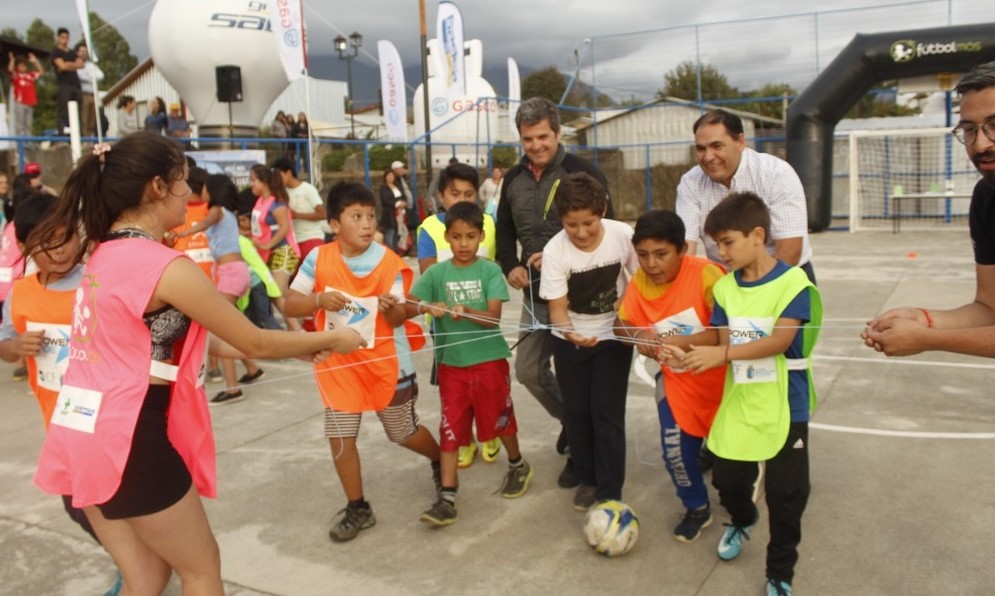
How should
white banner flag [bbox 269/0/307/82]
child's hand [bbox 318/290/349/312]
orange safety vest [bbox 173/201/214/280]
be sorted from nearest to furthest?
child's hand [bbox 318/290/349/312]
orange safety vest [bbox 173/201/214/280]
white banner flag [bbox 269/0/307/82]

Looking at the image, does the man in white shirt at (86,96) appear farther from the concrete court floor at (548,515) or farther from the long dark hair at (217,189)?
the concrete court floor at (548,515)

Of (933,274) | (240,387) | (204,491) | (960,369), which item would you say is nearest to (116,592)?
(204,491)

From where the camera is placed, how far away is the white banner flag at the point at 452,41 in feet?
72.6

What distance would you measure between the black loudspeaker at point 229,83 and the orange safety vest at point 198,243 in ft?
41.9

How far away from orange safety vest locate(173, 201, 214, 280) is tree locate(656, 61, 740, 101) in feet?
72.4

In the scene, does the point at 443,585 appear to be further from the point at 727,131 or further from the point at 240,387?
the point at 240,387

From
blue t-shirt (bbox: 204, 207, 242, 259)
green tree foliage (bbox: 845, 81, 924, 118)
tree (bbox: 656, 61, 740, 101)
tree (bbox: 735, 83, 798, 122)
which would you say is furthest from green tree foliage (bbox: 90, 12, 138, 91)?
blue t-shirt (bbox: 204, 207, 242, 259)

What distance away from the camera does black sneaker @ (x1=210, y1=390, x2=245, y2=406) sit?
22.2 feet

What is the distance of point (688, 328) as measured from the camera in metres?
3.78

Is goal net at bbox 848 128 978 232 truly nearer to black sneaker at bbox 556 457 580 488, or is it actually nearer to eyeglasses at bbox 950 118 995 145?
black sneaker at bbox 556 457 580 488

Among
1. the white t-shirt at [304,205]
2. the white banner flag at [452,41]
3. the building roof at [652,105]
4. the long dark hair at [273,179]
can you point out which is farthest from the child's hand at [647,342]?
the building roof at [652,105]

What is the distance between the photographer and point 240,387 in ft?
23.1

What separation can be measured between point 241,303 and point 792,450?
213 inches

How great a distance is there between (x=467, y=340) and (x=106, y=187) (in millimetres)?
2272
